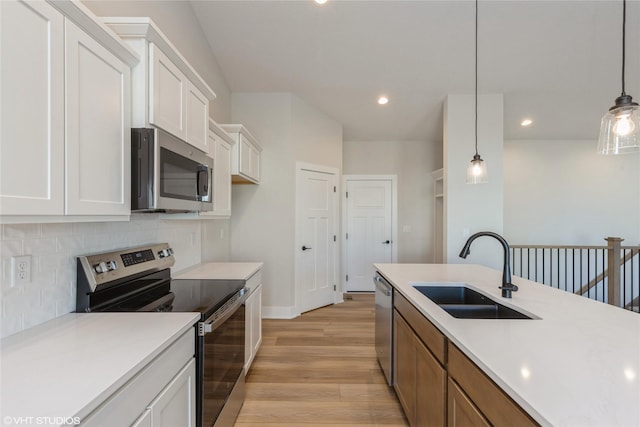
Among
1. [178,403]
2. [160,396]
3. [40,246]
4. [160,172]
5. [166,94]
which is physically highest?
[166,94]

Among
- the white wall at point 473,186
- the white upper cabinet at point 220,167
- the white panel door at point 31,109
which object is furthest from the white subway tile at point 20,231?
the white wall at point 473,186

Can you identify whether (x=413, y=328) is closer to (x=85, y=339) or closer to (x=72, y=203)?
(x=85, y=339)

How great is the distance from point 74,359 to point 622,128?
7.90ft

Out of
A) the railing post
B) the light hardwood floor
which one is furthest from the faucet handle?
the railing post

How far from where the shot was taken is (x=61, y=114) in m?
1.01

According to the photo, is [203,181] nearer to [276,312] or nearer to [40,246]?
[40,246]

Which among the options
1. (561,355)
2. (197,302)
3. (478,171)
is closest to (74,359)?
(197,302)

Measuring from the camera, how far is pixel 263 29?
3039mm

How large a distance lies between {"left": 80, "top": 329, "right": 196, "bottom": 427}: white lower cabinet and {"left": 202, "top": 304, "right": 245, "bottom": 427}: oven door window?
9 cm

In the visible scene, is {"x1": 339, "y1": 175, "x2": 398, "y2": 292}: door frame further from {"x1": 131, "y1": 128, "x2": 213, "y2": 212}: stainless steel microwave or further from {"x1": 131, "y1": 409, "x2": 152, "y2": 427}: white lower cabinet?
{"x1": 131, "y1": 409, "x2": 152, "y2": 427}: white lower cabinet

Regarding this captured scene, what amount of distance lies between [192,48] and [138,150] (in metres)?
1.93

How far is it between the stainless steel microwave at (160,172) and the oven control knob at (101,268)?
352 millimetres

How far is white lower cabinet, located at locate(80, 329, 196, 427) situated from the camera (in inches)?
33.6

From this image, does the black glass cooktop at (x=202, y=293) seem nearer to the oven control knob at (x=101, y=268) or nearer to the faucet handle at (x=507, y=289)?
the oven control knob at (x=101, y=268)
